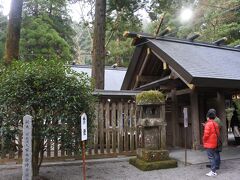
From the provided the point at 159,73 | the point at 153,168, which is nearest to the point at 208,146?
the point at 153,168

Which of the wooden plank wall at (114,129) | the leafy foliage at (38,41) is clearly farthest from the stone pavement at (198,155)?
the leafy foliage at (38,41)

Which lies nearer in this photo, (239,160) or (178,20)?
(239,160)

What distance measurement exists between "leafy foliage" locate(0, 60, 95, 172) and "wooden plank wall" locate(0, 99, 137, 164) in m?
2.41

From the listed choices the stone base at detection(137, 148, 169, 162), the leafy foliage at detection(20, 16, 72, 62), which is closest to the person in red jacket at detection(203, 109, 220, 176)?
the stone base at detection(137, 148, 169, 162)

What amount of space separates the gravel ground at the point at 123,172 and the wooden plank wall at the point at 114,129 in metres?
0.81

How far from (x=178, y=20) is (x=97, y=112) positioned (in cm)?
2248

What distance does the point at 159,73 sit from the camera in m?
12.5

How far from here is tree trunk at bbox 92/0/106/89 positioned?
1162 cm

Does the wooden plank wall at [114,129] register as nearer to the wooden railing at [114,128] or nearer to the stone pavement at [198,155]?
the wooden railing at [114,128]

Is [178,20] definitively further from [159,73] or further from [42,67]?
[42,67]

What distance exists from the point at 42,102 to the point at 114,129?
341cm

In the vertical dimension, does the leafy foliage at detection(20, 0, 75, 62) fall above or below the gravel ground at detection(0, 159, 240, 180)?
above

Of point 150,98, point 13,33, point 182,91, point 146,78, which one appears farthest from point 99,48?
point 150,98

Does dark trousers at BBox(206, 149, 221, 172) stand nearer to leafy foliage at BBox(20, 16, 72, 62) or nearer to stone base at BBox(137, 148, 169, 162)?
stone base at BBox(137, 148, 169, 162)
